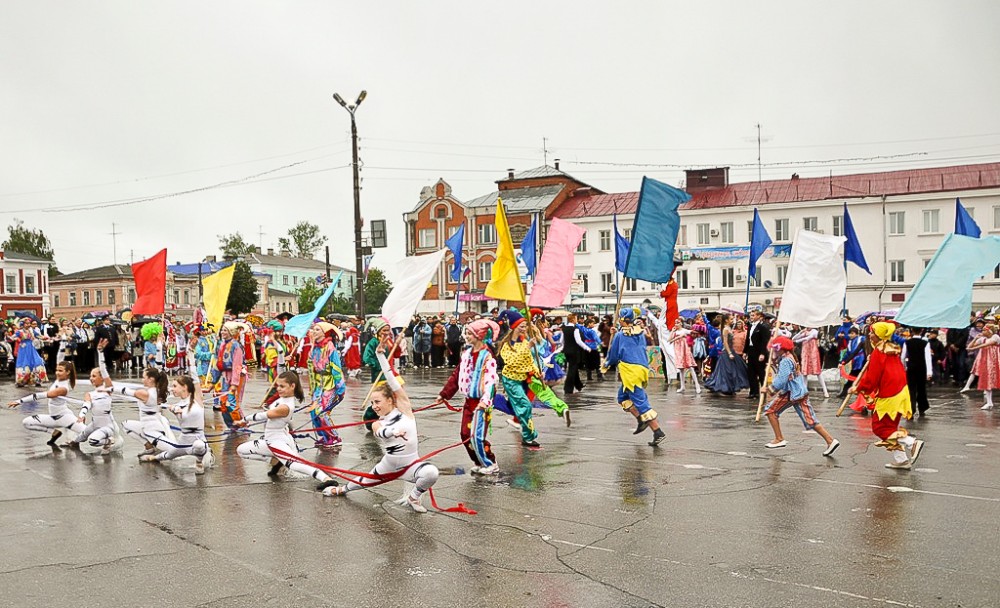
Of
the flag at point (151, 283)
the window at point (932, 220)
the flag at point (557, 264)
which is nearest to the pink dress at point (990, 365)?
the flag at point (557, 264)

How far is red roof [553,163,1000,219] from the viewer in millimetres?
52969

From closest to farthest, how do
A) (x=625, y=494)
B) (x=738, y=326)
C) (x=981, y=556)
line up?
(x=981, y=556)
(x=625, y=494)
(x=738, y=326)

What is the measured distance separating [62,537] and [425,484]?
279 cm

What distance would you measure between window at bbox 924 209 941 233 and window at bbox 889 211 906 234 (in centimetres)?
114

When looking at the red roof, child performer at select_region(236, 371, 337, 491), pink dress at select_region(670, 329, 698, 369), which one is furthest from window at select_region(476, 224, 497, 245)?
child performer at select_region(236, 371, 337, 491)

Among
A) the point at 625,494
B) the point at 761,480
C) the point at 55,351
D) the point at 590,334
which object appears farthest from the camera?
the point at 55,351

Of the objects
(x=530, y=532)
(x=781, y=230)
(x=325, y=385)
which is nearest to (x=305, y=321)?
(x=325, y=385)

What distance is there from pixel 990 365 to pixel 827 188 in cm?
4035

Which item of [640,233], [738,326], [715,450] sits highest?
[640,233]

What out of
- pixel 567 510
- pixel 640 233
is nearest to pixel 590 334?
pixel 640 233

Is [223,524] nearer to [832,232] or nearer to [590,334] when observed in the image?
[590,334]

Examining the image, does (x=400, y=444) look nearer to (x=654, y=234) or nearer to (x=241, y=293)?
(x=654, y=234)

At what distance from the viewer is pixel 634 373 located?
39.4ft

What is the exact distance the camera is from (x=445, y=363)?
32.8m
